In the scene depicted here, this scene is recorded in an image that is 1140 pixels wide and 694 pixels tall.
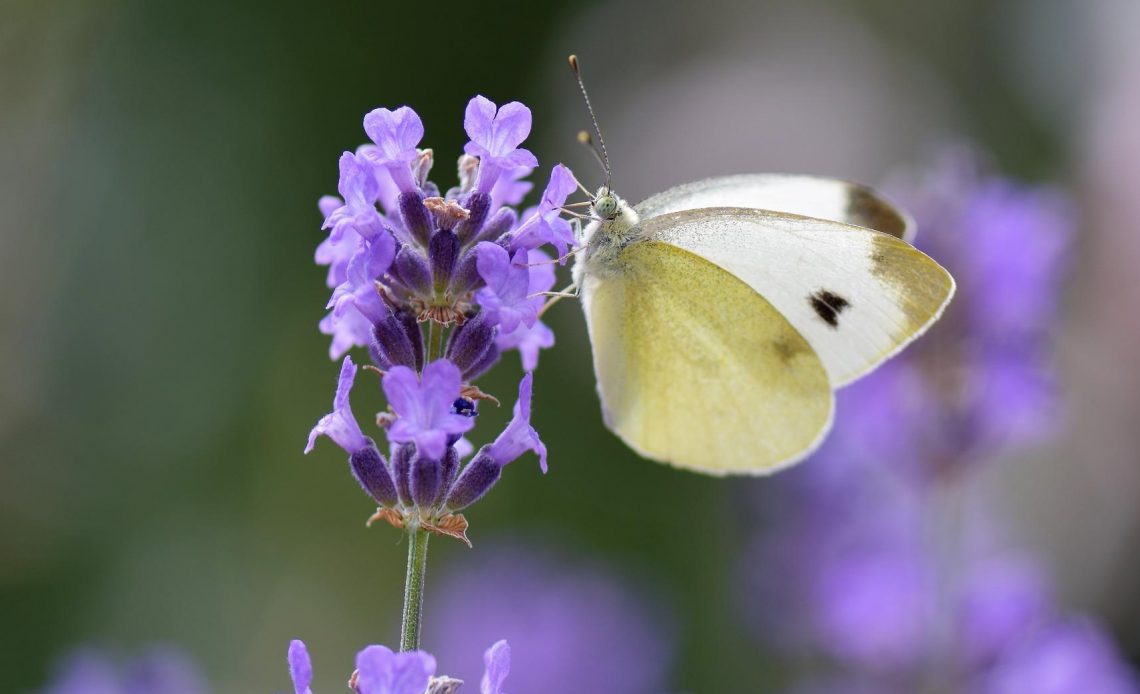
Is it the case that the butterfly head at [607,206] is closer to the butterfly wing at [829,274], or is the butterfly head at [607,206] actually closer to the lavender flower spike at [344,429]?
the butterfly wing at [829,274]

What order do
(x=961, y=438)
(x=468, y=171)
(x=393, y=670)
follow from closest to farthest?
(x=393, y=670), (x=468, y=171), (x=961, y=438)

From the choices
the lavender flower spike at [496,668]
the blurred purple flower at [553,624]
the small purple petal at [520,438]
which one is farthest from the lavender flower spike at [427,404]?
the blurred purple flower at [553,624]

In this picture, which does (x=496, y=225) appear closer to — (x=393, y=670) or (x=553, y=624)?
(x=393, y=670)

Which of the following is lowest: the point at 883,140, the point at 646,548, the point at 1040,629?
the point at 646,548

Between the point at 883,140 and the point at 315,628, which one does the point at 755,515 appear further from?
the point at 883,140

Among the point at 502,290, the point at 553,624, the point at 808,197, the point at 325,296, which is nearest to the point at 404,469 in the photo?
the point at 502,290

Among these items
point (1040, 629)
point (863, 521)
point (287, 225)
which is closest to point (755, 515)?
point (863, 521)
